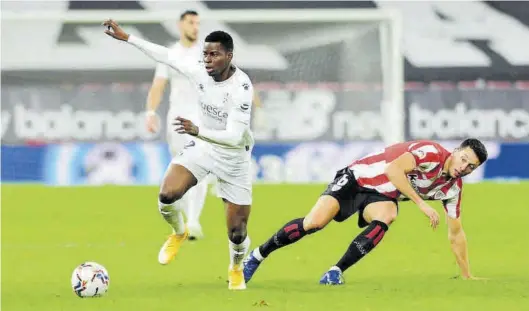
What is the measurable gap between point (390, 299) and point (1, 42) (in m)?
14.1

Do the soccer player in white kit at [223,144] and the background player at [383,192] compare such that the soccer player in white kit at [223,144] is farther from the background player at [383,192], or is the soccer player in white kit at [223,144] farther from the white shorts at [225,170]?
the background player at [383,192]

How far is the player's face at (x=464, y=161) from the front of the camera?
10617mm

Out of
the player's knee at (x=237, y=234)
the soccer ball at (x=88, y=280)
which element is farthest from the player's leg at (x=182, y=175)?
the soccer ball at (x=88, y=280)

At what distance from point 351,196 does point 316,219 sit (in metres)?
0.40

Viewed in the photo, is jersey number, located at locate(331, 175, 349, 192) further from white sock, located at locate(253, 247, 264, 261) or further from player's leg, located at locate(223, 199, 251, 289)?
player's leg, located at locate(223, 199, 251, 289)

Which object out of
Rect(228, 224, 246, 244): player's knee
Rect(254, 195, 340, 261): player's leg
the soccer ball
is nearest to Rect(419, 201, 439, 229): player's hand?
Rect(254, 195, 340, 261): player's leg

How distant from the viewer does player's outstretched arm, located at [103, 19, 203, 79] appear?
10.9 m

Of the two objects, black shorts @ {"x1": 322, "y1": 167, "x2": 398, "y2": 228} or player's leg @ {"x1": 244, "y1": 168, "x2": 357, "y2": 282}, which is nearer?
player's leg @ {"x1": 244, "y1": 168, "x2": 357, "y2": 282}

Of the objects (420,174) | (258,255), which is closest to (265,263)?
(258,255)

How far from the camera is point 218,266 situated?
1280 centimetres

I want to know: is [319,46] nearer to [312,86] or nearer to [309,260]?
[312,86]

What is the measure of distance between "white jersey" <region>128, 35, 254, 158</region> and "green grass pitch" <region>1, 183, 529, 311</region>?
43.4 inches

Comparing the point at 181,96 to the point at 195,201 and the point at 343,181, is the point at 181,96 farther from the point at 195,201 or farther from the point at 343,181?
the point at 343,181

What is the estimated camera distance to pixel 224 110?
10.6 meters
